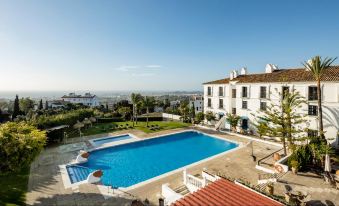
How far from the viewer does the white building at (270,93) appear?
23391 mm

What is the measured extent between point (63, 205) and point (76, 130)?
24.7 meters

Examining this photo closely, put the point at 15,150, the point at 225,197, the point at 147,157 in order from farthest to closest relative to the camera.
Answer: the point at 147,157
the point at 15,150
the point at 225,197

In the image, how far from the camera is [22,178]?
55.1 feet

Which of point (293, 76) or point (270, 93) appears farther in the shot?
point (293, 76)

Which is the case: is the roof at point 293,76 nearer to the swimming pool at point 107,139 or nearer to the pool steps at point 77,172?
the swimming pool at point 107,139

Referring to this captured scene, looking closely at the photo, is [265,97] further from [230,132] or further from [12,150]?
[12,150]

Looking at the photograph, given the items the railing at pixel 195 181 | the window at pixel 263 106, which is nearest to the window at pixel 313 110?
the window at pixel 263 106

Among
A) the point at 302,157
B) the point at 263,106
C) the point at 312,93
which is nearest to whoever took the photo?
the point at 302,157

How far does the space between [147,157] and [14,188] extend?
12.6 m

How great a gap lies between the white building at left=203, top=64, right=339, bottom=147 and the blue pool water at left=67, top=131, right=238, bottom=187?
7.40m

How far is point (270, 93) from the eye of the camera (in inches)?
1098

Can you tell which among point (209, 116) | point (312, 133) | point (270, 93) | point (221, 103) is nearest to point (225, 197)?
point (312, 133)

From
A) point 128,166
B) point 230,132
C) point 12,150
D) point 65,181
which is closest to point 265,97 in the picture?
point 230,132

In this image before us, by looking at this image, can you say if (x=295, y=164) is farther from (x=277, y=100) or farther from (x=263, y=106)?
(x=263, y=106)
